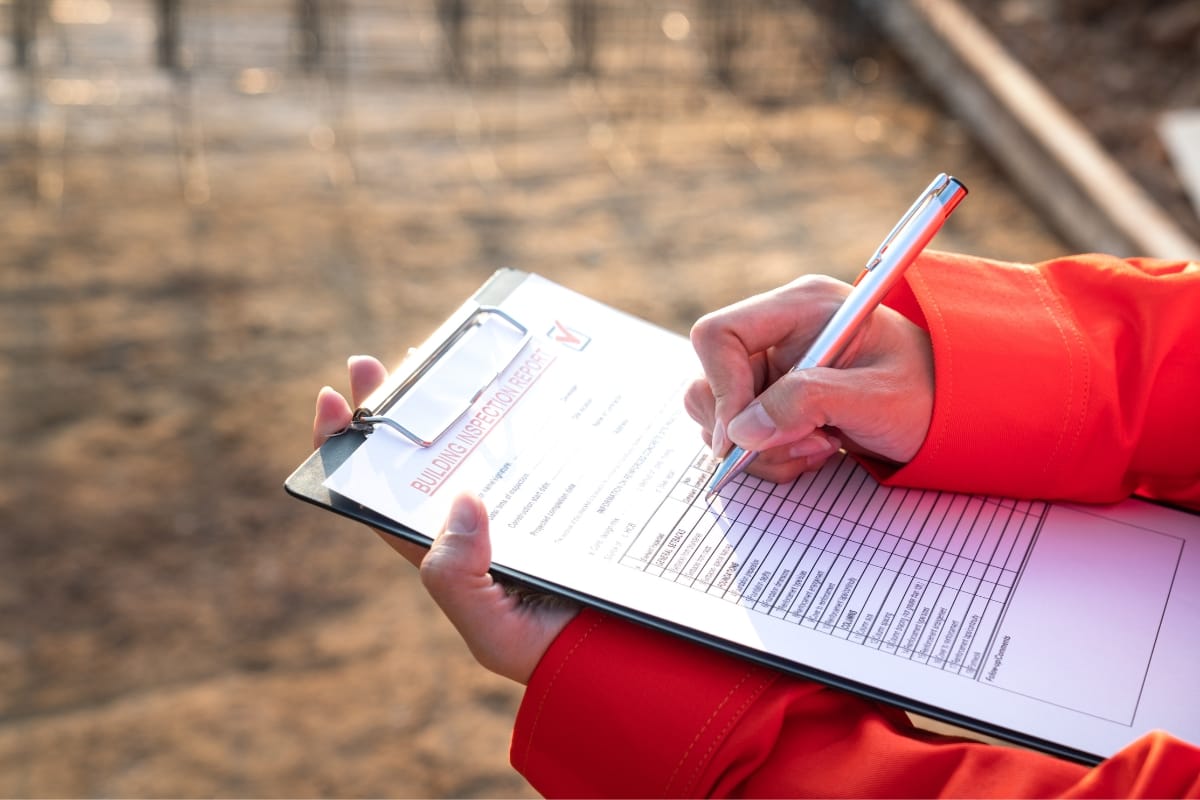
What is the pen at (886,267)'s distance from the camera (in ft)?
2.91

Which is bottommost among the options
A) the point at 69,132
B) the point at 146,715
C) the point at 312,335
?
the point at 146,715

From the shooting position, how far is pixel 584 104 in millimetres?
3658

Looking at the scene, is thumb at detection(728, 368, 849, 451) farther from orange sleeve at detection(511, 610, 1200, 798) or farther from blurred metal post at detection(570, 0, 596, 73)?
blurred metal post at detection(570, 0, 596, 73)

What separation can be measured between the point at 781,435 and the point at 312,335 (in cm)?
188

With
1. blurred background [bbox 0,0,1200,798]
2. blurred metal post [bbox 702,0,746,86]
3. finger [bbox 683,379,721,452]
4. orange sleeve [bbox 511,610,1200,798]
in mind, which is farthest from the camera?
blurred metal post [bbox 702,0,746,86]

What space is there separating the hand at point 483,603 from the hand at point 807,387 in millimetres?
209

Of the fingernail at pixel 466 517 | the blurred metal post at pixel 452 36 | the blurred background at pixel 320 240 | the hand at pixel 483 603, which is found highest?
the fingernail at pixel 466 517

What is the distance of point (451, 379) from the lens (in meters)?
0.98

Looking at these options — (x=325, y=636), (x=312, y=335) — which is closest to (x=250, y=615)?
(x=325, y=636)

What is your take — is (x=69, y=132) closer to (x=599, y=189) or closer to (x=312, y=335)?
(x=312, y=335)

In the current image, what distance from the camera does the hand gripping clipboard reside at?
86 cm

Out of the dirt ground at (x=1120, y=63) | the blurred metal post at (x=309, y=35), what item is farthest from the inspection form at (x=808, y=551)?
the blurred metal post at (x=309, y=35)

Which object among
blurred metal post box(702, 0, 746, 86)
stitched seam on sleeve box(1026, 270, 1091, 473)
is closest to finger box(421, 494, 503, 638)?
stitched seam on sleeve box(1026, 270, 1091, 473)

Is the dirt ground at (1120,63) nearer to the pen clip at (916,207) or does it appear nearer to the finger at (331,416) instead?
the pen clip at (916,207)
